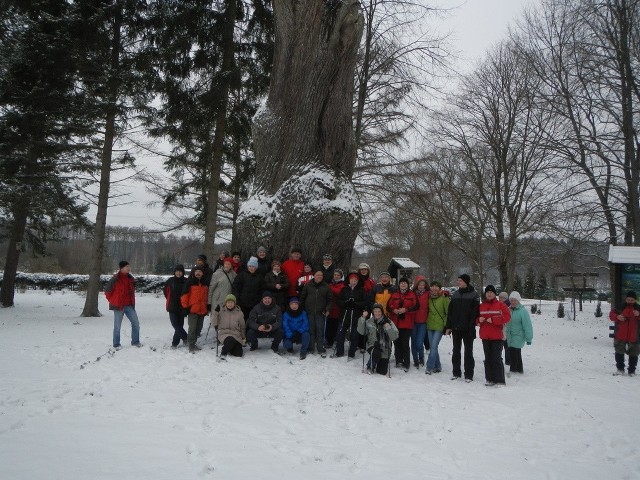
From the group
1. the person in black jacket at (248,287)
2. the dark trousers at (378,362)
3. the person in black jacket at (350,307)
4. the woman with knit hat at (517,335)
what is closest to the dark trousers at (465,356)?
the dark trousers at (378,362)

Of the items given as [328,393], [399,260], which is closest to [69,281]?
[399,260]

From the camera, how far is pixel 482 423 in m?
4.96

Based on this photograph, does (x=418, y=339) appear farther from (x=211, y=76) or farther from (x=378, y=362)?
(x=211, y=76)

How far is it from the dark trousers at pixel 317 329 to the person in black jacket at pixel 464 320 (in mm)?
2189

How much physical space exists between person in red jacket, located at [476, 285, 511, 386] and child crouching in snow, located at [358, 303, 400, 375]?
4.70 ft

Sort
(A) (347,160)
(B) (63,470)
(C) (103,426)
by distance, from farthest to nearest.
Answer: (A) (347,160) → (C) (103,426) → (B) (63,470)

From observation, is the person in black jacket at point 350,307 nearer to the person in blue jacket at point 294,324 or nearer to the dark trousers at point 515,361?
the person in blue jacket at point 294,324

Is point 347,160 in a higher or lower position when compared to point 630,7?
lower

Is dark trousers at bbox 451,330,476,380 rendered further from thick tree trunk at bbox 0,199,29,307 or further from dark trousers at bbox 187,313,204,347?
thick tree trunk at bbox 0,199,29,307

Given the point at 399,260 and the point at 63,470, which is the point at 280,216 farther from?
the point at 399,260

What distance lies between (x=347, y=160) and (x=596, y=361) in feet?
23.4

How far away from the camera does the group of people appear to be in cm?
716

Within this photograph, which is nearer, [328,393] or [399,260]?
[328,393]

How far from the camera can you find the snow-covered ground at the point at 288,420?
11.5ft
